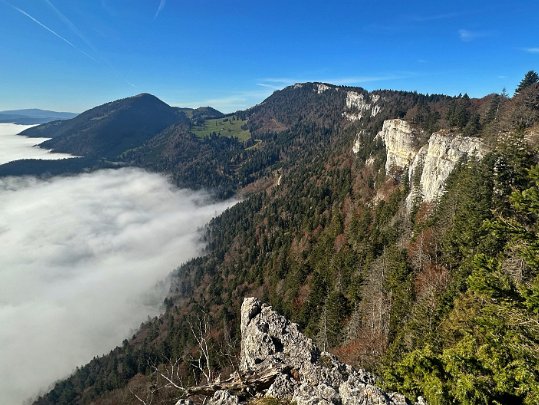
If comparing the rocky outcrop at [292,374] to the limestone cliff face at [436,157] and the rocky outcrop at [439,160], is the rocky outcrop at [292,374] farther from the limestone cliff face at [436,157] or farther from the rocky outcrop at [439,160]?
the rocky outcrop at [439,160]

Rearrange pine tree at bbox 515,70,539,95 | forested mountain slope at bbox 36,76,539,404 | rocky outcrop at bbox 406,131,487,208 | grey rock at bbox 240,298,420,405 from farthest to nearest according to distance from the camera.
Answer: pine tree at bbox 515,70,539,95, rocky outcrop at bbox 406,131,487,208, forested mountain slope at bbox 36,76,539,404, grey rock at bbox 240,298,420,405

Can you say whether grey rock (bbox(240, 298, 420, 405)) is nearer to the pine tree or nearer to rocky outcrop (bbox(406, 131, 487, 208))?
rocky outcrop (bbox(406, 131, 487, 208))

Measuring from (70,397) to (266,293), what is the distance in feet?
366

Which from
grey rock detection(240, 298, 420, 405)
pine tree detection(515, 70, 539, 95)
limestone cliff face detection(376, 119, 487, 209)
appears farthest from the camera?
pine tree detection(515, 70, 539, 95)

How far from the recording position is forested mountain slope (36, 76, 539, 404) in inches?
666

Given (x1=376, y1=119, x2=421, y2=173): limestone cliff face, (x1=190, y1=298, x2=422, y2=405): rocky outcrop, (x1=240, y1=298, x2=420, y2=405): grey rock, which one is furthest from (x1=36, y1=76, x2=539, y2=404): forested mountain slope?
(x1=240, y1=298, x2=420, y2=405): grey rock

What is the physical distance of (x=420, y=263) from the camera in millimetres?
56875

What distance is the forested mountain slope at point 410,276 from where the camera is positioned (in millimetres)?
16922

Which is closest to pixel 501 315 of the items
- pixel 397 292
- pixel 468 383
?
pixel 468 383

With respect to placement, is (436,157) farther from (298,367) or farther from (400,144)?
(298,367)

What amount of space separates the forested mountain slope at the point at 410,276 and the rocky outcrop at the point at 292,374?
2080 mm

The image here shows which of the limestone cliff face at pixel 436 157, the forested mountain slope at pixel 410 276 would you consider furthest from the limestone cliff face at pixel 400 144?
the forested mountain slope at pixel 410 276

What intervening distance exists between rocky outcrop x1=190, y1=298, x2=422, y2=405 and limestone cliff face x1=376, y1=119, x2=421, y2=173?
121 m

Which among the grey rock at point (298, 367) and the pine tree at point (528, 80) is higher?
the pine tree at point (528, 80)
